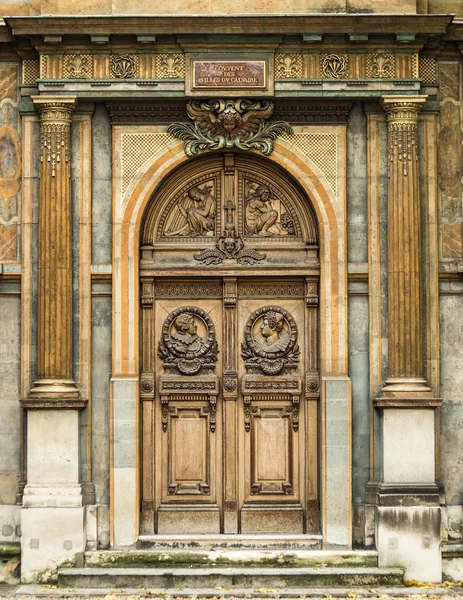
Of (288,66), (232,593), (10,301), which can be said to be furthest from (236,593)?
(288,66)

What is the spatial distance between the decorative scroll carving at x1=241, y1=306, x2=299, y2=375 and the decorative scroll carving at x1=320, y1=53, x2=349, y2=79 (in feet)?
10.4

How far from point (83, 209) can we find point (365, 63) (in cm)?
417

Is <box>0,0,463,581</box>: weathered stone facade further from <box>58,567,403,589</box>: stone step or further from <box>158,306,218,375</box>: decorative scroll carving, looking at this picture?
<box>58,567,403,589</box>: stone step

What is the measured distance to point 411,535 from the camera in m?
14.2

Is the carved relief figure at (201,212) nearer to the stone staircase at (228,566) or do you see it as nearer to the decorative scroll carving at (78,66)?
the decorative scroll carving at (78,66)

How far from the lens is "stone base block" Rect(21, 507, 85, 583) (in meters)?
14.2

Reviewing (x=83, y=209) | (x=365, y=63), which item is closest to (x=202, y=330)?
(x=83, y=209)

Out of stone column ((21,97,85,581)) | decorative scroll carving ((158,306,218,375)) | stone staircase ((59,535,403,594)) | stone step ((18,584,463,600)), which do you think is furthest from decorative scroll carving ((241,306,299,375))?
stone step ((18,584,463,600))

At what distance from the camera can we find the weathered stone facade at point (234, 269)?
14.4 meters

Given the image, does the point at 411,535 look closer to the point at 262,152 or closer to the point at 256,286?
the point at 256,286

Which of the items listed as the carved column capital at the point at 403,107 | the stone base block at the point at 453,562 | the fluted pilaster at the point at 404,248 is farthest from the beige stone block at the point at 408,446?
the carved column capital at the point at 403,107

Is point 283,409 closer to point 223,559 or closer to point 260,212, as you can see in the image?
point 223,559

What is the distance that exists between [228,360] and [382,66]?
4.37m

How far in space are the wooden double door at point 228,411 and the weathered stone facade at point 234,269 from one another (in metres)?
0.03
